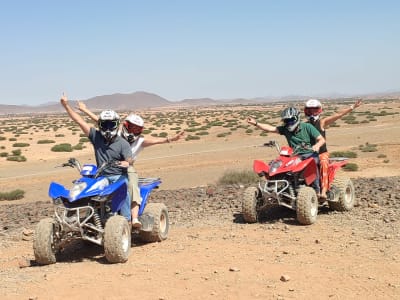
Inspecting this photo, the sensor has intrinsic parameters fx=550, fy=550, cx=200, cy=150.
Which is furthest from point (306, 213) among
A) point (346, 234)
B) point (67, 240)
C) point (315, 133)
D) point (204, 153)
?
point (204, 153)

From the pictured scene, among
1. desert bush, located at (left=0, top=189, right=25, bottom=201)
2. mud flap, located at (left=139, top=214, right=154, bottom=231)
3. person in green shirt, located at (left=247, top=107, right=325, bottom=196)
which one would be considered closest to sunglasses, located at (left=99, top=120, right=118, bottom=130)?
mud flap, located at (left=139, top=214, right=154, bottom=231)

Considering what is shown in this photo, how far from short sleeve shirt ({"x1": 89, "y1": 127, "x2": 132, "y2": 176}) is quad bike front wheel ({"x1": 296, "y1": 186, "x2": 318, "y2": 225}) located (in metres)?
3.07

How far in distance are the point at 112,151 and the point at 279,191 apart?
3143 millimetres

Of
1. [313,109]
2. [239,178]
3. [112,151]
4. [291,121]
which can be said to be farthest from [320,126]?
[239,178]

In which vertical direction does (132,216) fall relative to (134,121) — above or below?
below

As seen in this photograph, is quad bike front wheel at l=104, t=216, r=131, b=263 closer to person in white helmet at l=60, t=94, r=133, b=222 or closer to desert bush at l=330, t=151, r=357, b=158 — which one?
person in white helmet at l=60, t=94, r=133, b=222

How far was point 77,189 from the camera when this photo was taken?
24.0 feet

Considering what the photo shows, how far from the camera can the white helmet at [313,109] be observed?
1026 centimetres

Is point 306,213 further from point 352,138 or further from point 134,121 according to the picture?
point 352,138

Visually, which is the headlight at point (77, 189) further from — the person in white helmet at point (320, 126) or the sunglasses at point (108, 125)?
the person in white helmet at point (320, 126)

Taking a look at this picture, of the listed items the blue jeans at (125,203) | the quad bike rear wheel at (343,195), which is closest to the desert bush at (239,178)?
the quad bike rear wheel at (343,195)

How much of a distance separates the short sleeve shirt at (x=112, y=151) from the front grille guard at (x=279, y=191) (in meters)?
2.73

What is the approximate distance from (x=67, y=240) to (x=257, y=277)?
273 cm

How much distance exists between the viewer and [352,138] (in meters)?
36.3
